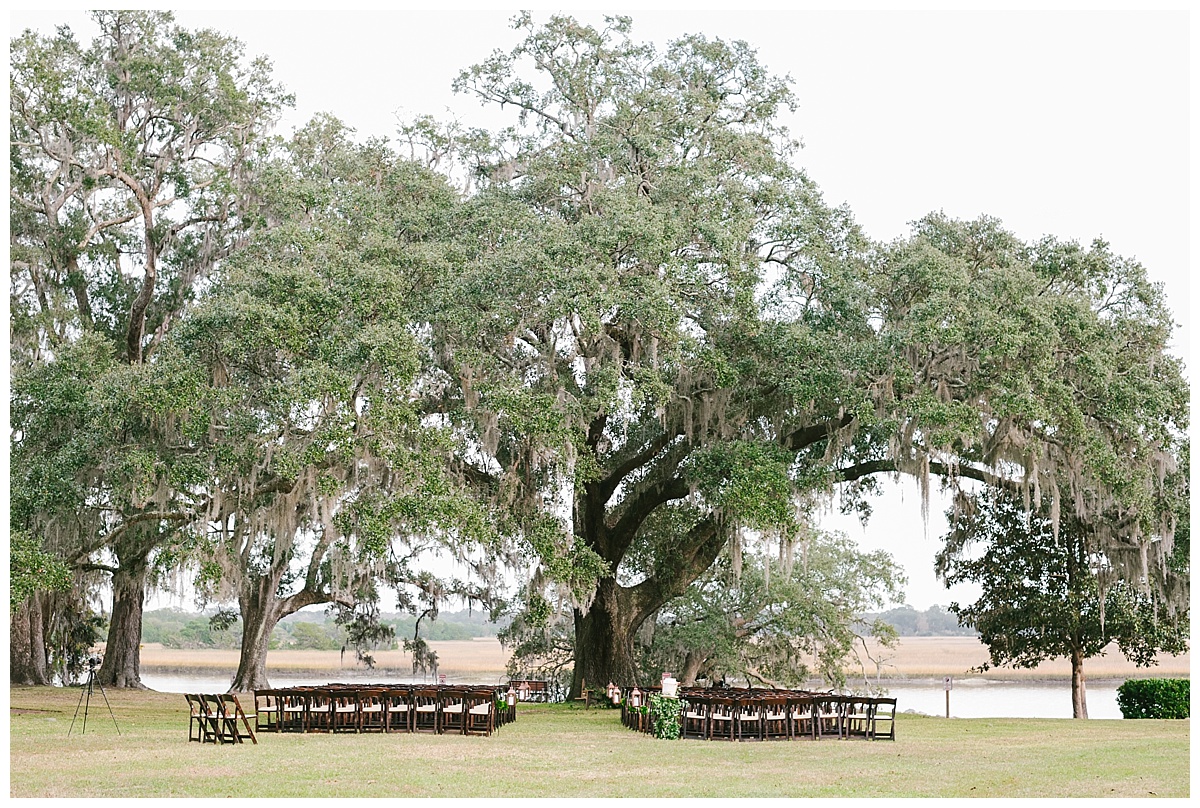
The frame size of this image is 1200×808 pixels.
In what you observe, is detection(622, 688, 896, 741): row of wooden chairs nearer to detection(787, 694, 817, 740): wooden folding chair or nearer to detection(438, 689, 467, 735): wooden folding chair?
detection(787, 694, 817, 740): wooden folding chair

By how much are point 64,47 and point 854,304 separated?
48.2ft

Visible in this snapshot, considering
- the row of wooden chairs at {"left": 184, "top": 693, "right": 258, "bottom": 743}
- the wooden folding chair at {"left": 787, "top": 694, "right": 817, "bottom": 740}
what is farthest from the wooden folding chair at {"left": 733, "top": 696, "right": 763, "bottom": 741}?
the row of wooden chairs at {"left": 184, "top": 693, "right": 258, "bottom": 743}

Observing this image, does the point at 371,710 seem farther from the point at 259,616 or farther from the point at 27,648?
the point at 27,648

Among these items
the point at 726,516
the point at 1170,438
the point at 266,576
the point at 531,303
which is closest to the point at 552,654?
the point at 266,576

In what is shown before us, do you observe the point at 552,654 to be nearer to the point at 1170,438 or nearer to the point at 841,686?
the point at 841,686

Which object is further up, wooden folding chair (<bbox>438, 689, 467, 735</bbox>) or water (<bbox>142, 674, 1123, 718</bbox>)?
wooden folding chair (<bbox>438, 689, 467, 735</bbox>)

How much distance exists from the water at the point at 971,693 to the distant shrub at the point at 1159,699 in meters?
5.88

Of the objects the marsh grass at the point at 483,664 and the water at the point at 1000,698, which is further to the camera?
the marsh grass at the point at 483,664

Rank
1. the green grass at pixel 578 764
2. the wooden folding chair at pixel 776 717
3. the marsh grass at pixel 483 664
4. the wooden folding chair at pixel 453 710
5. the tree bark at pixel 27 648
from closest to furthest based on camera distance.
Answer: the green grass at pixel 578 764
the wooden folding chair at pixel 776 717
the wooden folding chair at pixel 453 710
the tree bark at pixel 27 648
the marsh grass at pixel 483 664

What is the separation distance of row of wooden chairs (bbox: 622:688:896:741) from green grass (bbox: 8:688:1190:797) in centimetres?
51

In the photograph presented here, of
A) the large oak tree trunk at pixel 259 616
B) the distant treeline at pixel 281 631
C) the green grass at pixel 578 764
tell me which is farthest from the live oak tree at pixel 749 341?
the distant treeline at pixel 281 631

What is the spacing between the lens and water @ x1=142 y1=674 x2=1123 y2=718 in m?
35.3

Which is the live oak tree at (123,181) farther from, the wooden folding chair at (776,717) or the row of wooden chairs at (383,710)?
the wooden folding chair at (776,717)

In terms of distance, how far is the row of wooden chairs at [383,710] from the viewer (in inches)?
637
